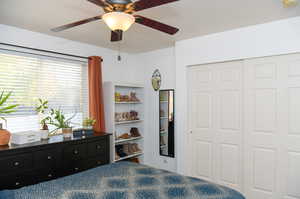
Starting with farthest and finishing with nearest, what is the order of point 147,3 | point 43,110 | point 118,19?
point 43,110 < point 118,19 < point 147,3

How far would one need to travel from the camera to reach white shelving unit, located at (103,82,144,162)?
377 cm

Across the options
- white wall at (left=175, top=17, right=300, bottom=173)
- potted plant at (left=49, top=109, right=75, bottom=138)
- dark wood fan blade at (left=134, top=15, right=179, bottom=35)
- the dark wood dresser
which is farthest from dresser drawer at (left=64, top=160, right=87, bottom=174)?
dark wood fan blade at (left=134, top=15, right=179, bottom=35)

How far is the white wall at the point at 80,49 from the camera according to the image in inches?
112

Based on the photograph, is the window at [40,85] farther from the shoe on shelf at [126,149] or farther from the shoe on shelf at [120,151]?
the shoe on shelf at [126,149]

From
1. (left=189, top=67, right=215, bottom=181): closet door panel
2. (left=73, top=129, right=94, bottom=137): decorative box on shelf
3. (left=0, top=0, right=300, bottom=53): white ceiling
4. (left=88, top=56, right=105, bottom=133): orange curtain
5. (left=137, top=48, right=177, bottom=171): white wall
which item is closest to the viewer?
(left=0, top=0, right=300, bottom=53): white ceiling

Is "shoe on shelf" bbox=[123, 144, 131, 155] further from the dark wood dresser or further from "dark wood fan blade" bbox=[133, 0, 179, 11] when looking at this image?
"dark wood fan blade" bbox=[133, 0, 179, 11]

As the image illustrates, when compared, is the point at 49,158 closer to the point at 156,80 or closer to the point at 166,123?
the point at 166,123

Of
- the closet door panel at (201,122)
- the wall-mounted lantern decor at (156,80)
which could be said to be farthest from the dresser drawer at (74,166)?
the wall-mounted lantern decor at (156,80)

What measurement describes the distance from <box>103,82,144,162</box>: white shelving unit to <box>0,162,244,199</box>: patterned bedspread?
1622 mm

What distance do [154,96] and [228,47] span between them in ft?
5.90

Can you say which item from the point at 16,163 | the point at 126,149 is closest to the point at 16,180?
the point at 16,163

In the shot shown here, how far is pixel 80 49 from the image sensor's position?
11.8ft

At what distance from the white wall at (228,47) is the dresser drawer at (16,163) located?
7.54 ft

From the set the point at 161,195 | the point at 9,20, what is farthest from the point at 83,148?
the point at 9,20
